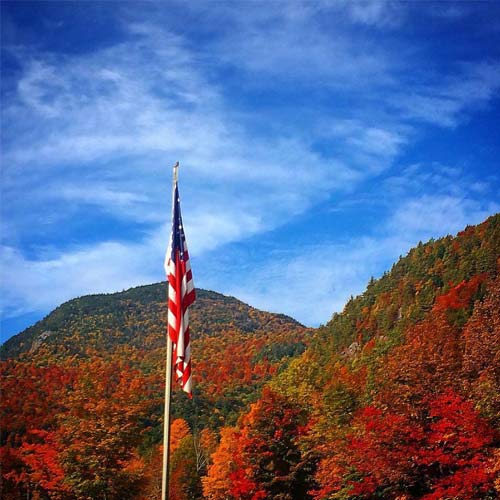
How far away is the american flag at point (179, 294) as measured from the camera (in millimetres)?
14922

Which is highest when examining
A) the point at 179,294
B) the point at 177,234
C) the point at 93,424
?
the point at 177,234

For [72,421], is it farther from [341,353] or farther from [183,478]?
[341,353]

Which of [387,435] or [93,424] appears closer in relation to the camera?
[387,435]

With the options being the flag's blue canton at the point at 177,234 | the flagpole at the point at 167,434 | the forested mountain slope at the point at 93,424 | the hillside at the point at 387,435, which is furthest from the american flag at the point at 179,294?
the forested mountain slope at the point at 93,424

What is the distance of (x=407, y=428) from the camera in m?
30.1

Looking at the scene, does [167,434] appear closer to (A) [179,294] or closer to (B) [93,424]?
(A) [179,294]

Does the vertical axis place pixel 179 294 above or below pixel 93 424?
above

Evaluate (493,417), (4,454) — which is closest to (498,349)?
(493,417)

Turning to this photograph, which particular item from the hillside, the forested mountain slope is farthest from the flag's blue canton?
the forested mountain slope

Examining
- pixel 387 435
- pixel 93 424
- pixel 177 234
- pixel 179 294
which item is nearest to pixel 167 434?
pixel 179 294

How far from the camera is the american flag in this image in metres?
14.9

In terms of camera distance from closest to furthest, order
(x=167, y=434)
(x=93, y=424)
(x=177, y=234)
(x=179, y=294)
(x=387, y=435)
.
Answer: (x=167, y=434)
(x=179, y=294)
(x=177, y=234)
(x=387, y=435)
(x=93, y=424)

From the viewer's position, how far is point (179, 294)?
15180 millimetres

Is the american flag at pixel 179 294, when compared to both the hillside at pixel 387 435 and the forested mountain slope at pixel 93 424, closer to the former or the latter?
the hillside at pixel 387 435
